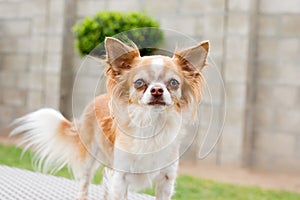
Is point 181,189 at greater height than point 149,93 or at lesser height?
lesser

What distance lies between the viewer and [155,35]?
7.21 ft

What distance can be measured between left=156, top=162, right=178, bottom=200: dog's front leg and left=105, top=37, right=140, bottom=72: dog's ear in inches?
19.5

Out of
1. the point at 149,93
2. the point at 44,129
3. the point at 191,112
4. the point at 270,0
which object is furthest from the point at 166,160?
the point at 270,0

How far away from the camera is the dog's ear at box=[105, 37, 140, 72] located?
5.69ft

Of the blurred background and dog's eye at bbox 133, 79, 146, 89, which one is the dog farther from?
the blurred background

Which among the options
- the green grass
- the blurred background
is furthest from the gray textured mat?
the blurred background

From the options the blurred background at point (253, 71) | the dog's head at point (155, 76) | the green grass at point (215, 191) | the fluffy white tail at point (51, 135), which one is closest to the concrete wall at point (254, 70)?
the blurred background at point (253, 71)

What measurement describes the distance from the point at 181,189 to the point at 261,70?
1.67 m

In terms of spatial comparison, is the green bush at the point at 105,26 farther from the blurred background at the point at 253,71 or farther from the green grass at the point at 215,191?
the green grass at the point at 215,191

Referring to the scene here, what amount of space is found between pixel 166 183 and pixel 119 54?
61 cm

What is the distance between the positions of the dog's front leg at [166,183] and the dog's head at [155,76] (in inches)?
13.3

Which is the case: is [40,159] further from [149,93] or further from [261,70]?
[261,70]

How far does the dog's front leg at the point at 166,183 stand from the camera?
206 cm

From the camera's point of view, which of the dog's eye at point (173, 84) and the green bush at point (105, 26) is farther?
the green bush at point (105, 26)
